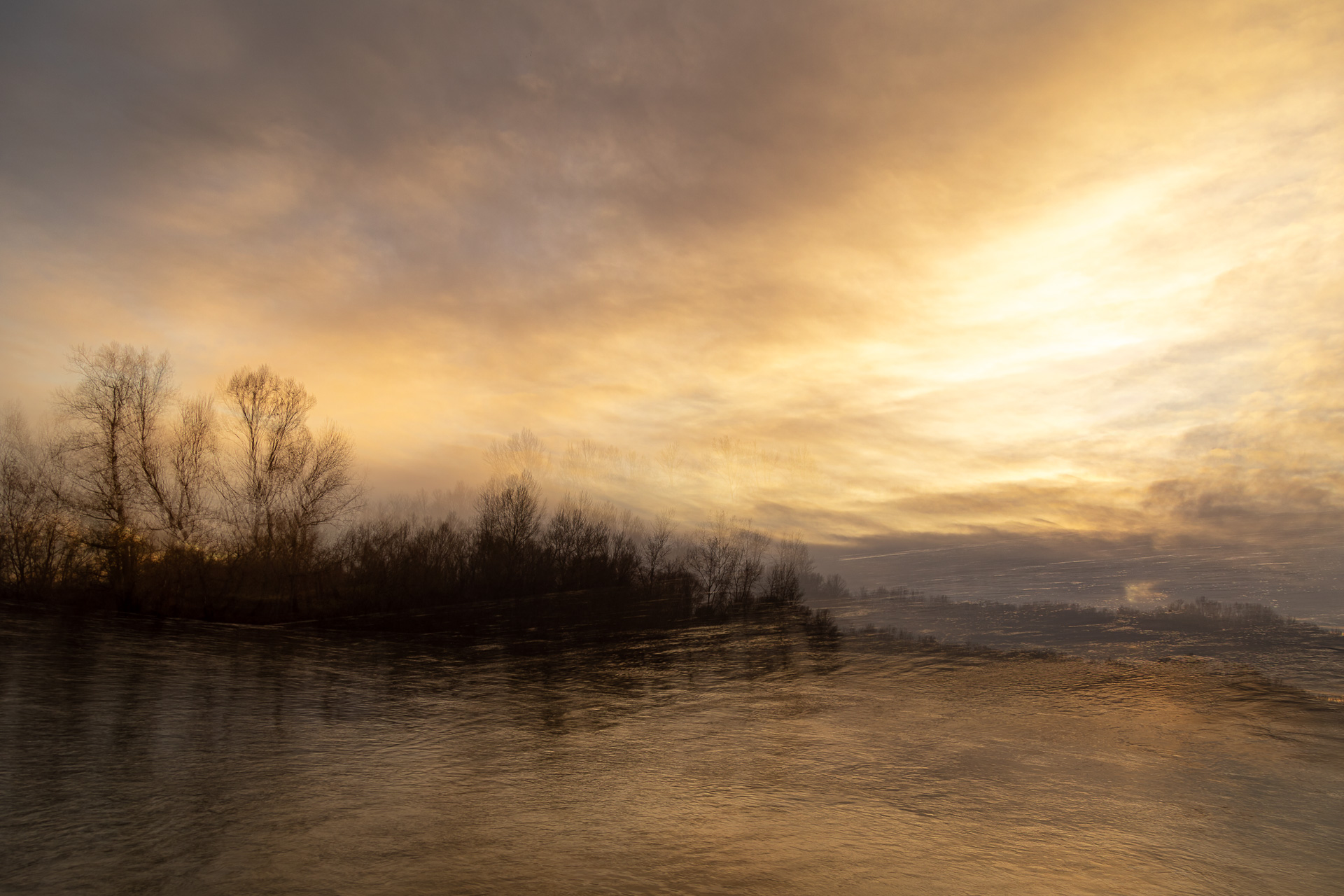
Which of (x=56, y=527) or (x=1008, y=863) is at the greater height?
(x=56, y=527)

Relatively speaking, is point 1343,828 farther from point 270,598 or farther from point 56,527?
point 56,527

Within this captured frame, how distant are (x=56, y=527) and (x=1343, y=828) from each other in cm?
3251

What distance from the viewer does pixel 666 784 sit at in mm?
5812

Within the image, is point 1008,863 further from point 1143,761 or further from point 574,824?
point 1143,761

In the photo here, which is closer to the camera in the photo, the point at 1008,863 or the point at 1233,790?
the point at 1008,863

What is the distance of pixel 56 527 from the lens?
23.9m

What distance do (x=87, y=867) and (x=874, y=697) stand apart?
863 centimetres

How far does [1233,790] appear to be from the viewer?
5.87m

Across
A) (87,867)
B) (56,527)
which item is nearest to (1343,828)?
(87,867)

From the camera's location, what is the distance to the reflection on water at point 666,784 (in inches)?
163

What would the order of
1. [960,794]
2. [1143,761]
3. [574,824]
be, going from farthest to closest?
[1143,761]
[960,794]
[574,824]

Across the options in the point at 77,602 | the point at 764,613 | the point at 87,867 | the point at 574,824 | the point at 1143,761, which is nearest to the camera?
the point at 87,867

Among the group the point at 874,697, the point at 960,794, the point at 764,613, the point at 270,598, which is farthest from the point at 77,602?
the point at 960,794

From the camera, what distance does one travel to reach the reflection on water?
4.13 metres
